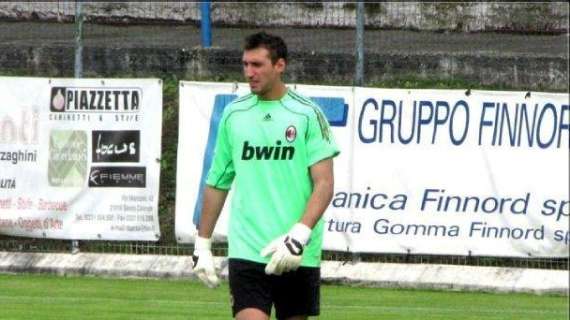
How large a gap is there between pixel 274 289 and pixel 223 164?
65 centimetres

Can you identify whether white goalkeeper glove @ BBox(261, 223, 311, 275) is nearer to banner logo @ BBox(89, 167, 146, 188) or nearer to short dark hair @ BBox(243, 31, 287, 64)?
short dark hair @ BBox(243, 31, 287, 64)

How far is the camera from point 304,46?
17.9 meters

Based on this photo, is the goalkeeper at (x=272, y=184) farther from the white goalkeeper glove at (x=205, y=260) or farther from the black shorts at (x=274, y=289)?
the white goalkeeper glove at (x=205, y=260)

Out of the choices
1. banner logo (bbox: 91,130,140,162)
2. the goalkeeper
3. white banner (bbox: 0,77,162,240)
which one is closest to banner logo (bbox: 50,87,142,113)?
white banner (bbox: 0,77,162,240)

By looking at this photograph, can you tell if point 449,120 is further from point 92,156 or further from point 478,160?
point 92,156

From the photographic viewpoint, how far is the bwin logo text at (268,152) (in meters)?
7.63

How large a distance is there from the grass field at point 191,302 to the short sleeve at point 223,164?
4464 mm

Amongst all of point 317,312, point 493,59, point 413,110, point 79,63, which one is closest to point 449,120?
point 413,110

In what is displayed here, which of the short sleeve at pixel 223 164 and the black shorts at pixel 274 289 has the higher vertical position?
the short sleeve at pixel 223 164

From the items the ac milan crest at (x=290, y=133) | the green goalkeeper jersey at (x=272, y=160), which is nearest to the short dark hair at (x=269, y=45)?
the green goalkeeper jersey at (x=272, y=160)

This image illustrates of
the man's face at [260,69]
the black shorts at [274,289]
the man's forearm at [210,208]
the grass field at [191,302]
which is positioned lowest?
the grass field at [191,302]

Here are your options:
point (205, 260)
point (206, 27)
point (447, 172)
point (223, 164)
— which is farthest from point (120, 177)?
point (223, 164)

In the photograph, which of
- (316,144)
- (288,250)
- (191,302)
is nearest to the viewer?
(288,250)

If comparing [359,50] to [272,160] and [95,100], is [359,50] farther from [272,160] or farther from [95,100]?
[272,160]
